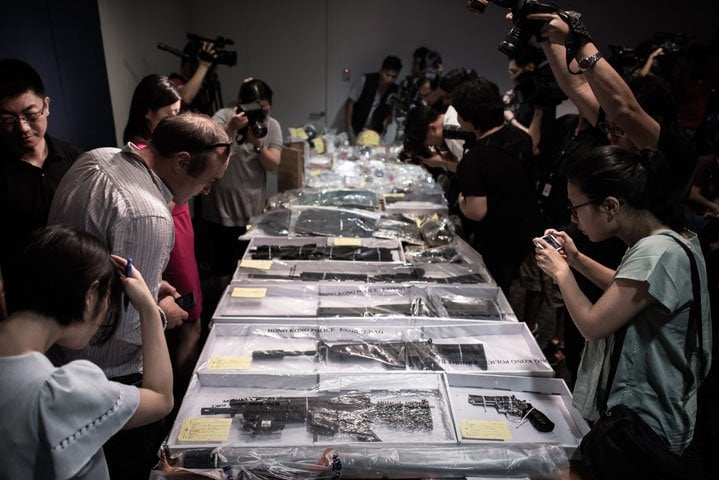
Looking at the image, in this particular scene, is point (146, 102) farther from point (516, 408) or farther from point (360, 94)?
point (360, 94)

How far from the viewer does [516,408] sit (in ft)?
4.68

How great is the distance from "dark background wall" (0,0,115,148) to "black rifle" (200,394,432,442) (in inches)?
88.3

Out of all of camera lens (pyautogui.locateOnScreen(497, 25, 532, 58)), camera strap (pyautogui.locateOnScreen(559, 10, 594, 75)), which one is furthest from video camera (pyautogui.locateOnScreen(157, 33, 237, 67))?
camera strap (pyautogui.locateOnScreen(559, 10, 594, 75))

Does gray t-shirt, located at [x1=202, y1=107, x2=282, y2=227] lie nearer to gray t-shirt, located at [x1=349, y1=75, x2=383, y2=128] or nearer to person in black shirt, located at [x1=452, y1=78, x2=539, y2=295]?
person in black shirt, located at [x1=452, y1=78, x2=539, y2=295]

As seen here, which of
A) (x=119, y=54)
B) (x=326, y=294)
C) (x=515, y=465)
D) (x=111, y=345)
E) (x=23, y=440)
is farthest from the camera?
(x=119, y=54)

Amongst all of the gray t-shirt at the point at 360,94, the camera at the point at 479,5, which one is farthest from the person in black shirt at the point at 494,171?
the gray t-shirt at the point at 360,94

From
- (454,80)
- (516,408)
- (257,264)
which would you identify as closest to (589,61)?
(516,408)

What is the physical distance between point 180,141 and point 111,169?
0.20 metres

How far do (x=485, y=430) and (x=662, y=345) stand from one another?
50 cm

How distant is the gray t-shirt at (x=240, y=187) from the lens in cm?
281

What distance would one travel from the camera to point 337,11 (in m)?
5.49

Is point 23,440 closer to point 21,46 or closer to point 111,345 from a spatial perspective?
point 111,345

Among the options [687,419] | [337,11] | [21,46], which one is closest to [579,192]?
[687,419]

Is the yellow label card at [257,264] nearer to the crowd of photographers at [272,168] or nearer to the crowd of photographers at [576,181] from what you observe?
the crowd of photographers at [272,168]
